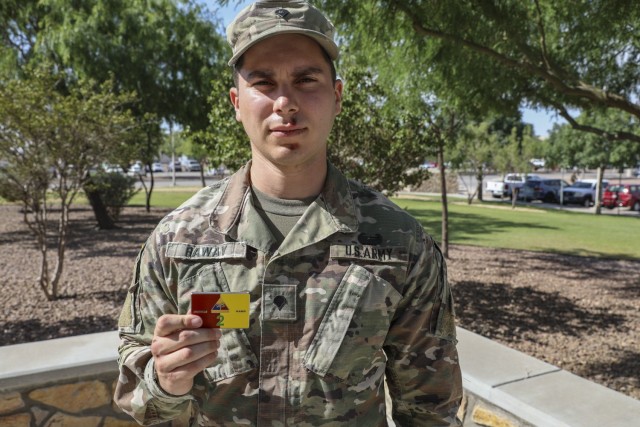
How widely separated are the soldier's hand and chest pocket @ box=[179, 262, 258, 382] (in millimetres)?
207

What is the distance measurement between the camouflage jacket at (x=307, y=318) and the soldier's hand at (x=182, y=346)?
6.3 inches

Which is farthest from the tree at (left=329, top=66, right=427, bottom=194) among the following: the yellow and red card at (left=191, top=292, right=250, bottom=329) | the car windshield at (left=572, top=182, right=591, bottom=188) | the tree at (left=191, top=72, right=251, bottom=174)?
the car windshield at (left=572, top=182, right=591, bottom=188)

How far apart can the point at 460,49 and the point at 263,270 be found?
4457 millimetres

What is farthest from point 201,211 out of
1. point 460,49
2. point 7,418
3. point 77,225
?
point 77,225

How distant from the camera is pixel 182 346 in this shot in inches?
51.0

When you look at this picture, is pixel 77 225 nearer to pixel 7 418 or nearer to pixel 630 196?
pixel 7 418

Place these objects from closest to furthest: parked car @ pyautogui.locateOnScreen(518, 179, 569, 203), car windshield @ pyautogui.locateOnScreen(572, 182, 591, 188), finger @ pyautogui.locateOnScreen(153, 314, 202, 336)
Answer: finger @ pyautogui.locateOnScreen(153, 314, 202, 336) < car windshield @ pyautogui.locateOnScreen(572, 182, 591, 188) < parked car @ pyautogui.locateOnScreen(518, 179, 569, 203)

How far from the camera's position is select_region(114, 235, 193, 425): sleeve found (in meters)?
1.55

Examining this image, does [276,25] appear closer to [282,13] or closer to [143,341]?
[282,13]

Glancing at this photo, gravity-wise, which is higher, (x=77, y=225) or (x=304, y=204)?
(x=304, y=204)

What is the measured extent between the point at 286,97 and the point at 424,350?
0.90m

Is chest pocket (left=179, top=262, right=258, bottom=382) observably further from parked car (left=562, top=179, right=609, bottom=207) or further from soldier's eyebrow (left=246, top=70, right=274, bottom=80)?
parked car (left=562, top=179, right=609, bottom=207)

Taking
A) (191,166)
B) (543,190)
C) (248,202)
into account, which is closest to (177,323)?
(248,202)

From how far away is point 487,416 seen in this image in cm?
288
